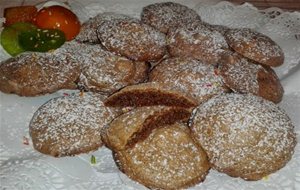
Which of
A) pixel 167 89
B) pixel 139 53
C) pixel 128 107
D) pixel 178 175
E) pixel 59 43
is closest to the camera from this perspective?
pixel 178 175

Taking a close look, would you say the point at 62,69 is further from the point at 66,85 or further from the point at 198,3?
the point at 198,3

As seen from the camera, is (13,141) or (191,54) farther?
(191,54)

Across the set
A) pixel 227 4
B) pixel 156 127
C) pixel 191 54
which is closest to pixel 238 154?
pixel 156 127

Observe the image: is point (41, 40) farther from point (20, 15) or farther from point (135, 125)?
point (135, 125)

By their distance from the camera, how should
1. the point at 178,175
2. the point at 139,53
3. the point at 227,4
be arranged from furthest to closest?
the point at 227,4
the point at 139,53
the point at 178,175

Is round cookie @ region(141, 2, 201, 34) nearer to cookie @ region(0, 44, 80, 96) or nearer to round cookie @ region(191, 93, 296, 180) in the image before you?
cookie @ region(0, 44, 80, 96)

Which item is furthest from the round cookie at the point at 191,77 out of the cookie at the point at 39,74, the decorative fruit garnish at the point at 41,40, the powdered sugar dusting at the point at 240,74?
the decorative fruit garnish at the point at 41,40
